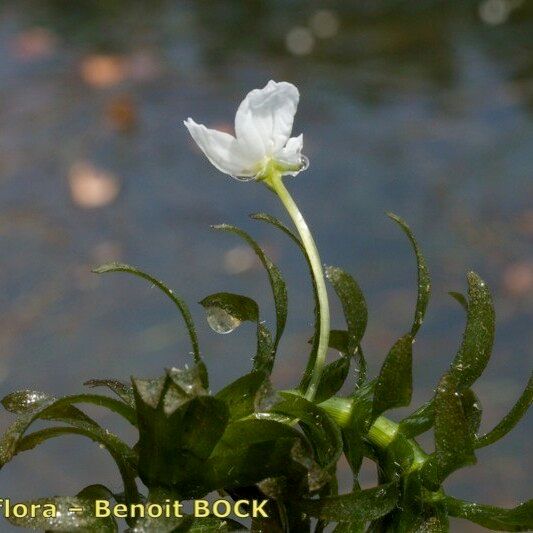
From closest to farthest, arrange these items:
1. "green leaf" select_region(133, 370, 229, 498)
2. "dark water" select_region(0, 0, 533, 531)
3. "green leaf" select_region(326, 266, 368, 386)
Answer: "green leaf" select_region(133, 370, 229, 498) → "green leaf" select_region(326, 266, 368, 386) → "dark water" select_region(0, 0, 533, 531)

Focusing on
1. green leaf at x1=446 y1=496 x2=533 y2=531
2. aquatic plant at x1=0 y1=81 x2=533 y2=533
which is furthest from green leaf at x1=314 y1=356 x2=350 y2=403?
green leaf at x1=446 y1=496 x2=533 y2=531

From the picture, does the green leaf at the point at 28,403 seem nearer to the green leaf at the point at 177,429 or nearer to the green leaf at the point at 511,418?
the green leaf at the point at 177,429

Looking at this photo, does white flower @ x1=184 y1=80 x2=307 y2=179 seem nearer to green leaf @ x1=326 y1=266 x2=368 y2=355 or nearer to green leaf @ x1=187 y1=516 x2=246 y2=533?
green leaf @ x1=326 y1=266 x2=368 y2=355

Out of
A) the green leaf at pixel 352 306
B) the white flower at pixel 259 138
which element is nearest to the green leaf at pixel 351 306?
the green leaf at pixel 352 306

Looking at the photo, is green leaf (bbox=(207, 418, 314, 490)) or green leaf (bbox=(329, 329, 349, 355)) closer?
green leaf (bbox=(207, 418, 314, 490))

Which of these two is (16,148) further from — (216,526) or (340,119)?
(216,526)

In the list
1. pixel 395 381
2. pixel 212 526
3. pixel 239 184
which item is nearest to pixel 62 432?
pixel 212 526

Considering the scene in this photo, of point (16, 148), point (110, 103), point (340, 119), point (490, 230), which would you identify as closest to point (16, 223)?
point (16, 148)
